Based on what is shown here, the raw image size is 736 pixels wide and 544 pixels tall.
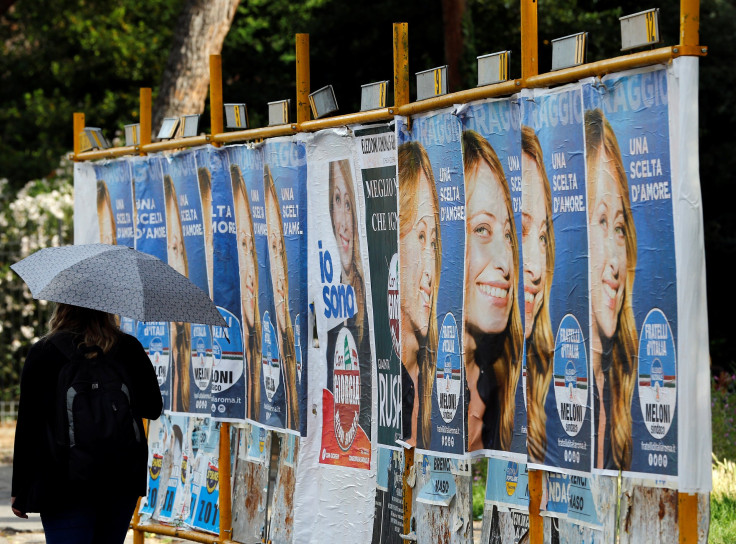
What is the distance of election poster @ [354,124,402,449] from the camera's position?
5.52 metres

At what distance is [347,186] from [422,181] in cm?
62

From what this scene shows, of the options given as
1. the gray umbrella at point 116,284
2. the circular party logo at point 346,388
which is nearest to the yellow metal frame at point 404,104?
the circular party logo at point 346,388

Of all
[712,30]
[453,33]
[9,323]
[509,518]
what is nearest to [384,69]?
[453,33]

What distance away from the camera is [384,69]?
19250mm

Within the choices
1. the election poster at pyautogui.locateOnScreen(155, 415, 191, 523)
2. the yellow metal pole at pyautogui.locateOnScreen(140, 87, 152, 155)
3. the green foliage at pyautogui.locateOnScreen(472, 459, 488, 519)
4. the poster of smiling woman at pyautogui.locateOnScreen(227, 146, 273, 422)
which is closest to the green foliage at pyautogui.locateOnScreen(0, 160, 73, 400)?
the green foliage at pyautogui.locateOnScreen(472, 459, 488, 519)

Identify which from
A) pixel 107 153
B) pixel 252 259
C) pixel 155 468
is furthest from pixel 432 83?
pixel 155 468

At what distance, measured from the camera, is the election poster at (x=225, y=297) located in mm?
6680

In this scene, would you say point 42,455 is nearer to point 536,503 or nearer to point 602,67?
point 536,503

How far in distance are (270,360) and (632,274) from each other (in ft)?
8.88

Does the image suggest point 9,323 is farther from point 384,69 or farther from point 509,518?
point 509,518

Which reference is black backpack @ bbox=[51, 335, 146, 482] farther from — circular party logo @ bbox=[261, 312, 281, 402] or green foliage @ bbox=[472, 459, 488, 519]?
green foliage @ bbox=[472, 459, 488, 519]

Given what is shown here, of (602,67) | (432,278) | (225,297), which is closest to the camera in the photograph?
(602,67)

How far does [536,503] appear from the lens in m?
4.58

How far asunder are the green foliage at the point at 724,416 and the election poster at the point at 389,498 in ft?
13.2
